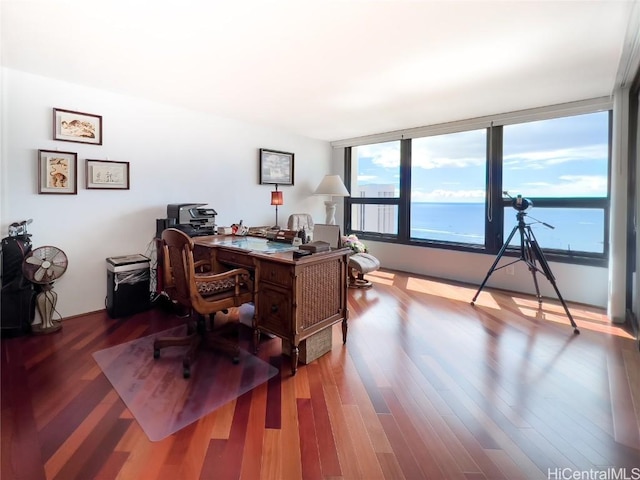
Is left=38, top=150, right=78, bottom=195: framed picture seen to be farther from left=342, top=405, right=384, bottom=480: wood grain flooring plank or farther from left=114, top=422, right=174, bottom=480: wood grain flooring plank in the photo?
left=342, top=405, right=384, bottom=480: wood grain flooring plank

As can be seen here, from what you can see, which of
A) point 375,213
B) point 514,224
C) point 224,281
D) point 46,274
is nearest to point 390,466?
point 224,281

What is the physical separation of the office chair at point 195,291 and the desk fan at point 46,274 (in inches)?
46.8

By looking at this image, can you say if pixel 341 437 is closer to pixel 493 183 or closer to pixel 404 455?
pixel 404 455

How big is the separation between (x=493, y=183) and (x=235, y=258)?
3578 mm

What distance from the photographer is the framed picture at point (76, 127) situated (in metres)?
2.90

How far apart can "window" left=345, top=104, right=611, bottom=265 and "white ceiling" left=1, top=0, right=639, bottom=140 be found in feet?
1.69

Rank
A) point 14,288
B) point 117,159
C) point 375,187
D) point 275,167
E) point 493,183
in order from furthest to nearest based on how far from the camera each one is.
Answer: point 375,187, point 275,167, point 493,183, point 117,159, point 14,288

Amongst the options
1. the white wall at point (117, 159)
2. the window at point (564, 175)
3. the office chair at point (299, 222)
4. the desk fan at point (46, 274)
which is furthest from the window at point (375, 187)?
the desk fan at point (46, 274)

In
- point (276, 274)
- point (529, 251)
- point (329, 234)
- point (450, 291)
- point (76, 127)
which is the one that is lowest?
point (450, 291)

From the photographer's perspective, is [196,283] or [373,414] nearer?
[373,414]

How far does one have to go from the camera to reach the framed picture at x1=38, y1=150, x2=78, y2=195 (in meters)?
2.83

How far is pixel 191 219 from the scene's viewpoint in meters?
3.46

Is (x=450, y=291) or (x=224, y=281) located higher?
(x=224, y=281)

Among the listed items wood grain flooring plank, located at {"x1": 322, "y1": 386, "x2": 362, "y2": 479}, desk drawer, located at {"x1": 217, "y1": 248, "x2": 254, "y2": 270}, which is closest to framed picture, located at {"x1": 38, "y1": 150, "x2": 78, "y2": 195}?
desk drawer, located at {"x1": 217, "y1": 248, "x2": 254, "y2": 270}
